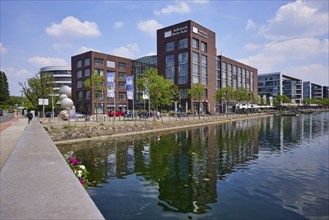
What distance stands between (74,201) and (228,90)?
8171 cm

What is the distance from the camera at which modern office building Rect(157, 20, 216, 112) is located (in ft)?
269

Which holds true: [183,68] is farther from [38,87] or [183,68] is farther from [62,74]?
[62,74]

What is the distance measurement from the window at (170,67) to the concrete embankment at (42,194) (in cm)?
7991

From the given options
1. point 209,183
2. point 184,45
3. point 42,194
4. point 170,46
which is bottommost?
point 209,183

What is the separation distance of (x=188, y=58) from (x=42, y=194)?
79.5 meters

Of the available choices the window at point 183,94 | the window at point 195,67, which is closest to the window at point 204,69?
the window at point 195,67

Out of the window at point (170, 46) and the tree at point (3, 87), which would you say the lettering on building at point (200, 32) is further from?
the tree at point (3, 87)

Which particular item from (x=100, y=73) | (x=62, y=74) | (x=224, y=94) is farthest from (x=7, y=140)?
(x=62, y=74)

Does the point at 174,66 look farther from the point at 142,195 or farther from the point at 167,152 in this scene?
the point at 142,195

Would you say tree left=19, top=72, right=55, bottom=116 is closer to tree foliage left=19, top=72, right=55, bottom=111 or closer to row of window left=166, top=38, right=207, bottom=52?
tree foliage left=19, top=72, right=55, bottom=111

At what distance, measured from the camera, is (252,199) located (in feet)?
38.6

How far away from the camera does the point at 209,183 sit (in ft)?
46.2

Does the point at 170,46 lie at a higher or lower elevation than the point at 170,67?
higher

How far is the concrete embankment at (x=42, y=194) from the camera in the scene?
14.5 ft
